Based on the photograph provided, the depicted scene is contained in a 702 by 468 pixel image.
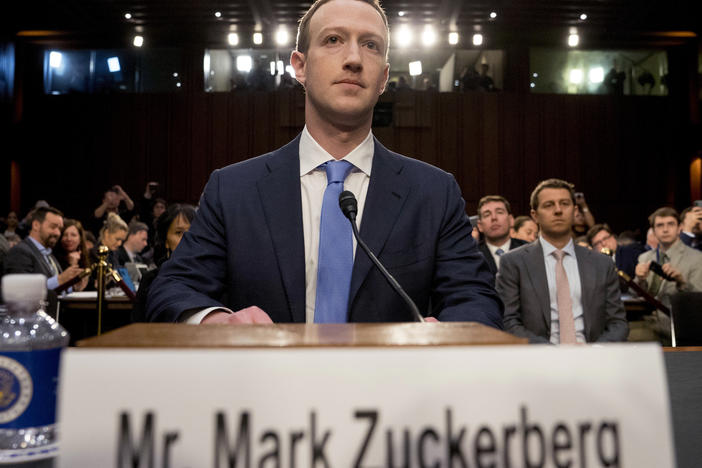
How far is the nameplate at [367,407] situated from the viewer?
46cm

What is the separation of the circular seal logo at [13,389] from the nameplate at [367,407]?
225 mm

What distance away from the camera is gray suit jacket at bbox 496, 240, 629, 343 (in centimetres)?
343

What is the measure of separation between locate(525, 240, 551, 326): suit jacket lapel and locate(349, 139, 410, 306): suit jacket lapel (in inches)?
91.2

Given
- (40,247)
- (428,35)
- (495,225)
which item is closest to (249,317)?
(495,225)

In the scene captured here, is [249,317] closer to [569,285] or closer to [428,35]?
[569,285]

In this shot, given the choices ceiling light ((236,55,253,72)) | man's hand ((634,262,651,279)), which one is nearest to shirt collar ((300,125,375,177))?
man's hand ((634,262,651,279))

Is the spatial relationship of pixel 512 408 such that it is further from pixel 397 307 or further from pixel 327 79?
pixel 327 79

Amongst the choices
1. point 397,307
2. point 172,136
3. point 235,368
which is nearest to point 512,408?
point 235,368

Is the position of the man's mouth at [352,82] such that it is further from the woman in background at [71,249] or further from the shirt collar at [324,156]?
the woman in background at [71,249]

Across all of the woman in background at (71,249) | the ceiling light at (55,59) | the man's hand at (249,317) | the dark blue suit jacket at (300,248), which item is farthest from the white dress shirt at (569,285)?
the ceiling light at (55,59)

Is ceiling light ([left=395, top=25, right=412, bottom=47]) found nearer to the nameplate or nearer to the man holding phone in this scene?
the man holding phone

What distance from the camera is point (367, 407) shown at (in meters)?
0.47

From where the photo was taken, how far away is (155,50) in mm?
11625

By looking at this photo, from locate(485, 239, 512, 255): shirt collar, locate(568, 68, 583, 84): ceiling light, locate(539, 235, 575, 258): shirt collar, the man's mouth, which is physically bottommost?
locate(539, 235, 575, 258): shirt collar
